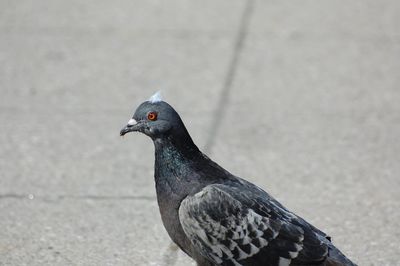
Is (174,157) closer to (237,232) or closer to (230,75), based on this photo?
(237,232)

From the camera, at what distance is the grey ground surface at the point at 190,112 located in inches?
207

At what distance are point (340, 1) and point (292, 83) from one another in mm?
2177

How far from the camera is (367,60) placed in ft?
25.9

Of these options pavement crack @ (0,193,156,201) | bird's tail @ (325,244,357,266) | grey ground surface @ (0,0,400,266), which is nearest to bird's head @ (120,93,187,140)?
grey ground surface @ (0,0,400,266)

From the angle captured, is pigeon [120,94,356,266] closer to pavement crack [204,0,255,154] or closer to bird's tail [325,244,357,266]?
bird's tail [325,244,357,266]

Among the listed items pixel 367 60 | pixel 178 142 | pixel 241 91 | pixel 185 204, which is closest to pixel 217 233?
pixel 185 204

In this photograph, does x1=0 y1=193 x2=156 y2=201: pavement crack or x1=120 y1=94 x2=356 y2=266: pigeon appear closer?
x1=120 y1=94 x2=356 y2=266: pigeon

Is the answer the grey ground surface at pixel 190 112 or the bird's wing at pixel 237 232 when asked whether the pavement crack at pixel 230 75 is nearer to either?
the grey ground surface at pixel 190 112

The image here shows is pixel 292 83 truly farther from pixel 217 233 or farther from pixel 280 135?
pixel 217 233

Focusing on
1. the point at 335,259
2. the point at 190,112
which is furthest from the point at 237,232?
the point at 190,112

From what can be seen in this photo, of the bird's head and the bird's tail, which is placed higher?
the bird's head

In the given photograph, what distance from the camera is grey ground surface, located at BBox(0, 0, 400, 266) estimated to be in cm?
527

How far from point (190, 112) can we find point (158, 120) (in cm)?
254

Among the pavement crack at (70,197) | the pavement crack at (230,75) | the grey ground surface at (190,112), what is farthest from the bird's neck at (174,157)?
the pavement crack at (230,75)
